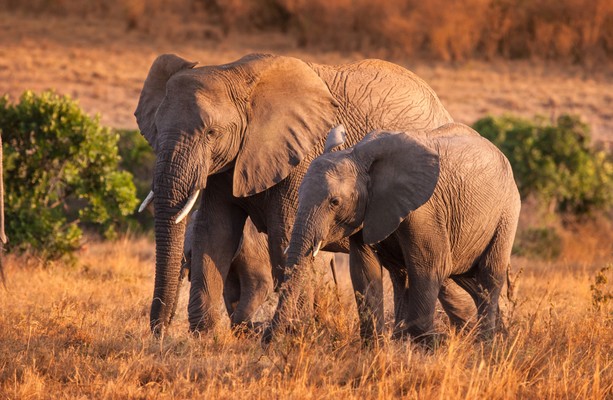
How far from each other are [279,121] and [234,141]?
411 millimetres

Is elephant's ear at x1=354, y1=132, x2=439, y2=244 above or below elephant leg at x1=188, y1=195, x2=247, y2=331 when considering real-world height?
above

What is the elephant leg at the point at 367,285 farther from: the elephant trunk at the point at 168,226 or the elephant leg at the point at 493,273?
the elephant trunk at the point at 168,226

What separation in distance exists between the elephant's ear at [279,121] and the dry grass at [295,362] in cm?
111

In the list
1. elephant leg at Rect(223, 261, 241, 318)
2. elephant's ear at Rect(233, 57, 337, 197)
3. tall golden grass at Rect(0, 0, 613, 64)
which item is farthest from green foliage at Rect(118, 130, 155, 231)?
tall golden grass at Rect(0, 0, 613, 64)

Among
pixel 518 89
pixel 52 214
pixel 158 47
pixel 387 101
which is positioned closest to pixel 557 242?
pixel 52 214

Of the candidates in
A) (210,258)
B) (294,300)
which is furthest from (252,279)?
(294,300)

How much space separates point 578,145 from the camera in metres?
18.8

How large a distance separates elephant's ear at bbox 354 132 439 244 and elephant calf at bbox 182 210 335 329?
1880mm

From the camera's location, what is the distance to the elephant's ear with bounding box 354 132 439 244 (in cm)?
719

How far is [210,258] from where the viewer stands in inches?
332

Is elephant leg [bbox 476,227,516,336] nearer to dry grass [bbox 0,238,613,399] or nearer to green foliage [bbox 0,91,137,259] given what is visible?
dry grass [bbox 0,238,613,399]

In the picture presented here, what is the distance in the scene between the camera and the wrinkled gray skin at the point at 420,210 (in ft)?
23.4

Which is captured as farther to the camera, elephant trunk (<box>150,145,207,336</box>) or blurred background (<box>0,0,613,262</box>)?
blurred background (<box>0,0,613,262</box>)

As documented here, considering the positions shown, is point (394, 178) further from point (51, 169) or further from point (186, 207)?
point (51, 169)
